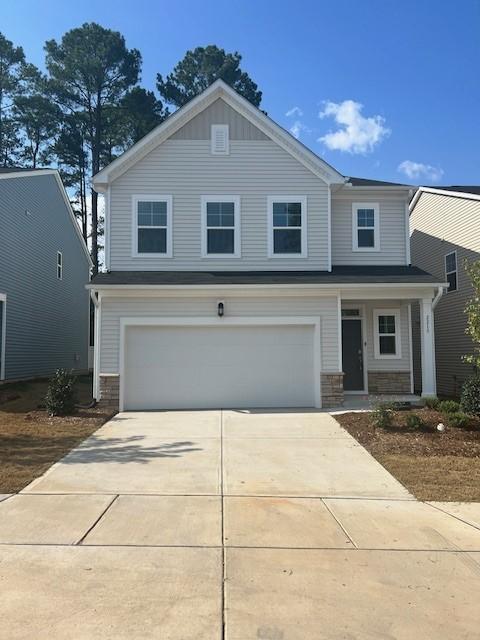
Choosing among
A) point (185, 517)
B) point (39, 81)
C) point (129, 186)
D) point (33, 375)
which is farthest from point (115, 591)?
point (39, 81)

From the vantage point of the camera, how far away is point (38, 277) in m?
20.6

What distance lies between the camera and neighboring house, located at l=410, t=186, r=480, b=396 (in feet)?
55.5

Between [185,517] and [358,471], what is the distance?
3.15m

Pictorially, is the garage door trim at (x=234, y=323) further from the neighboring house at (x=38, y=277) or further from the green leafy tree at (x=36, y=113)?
the green leafy tree at (x=36, y=113)

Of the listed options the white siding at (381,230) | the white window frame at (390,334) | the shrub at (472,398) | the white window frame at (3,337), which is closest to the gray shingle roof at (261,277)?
the white siding at (381,230)

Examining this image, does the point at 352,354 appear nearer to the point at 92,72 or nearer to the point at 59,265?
the point at 59,265

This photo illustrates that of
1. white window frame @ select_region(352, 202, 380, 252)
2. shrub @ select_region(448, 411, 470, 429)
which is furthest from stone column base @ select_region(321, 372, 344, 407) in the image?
white window frame @ select_region(352, 202, 380, 252)

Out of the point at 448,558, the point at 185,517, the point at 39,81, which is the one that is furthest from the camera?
the point at 39,81

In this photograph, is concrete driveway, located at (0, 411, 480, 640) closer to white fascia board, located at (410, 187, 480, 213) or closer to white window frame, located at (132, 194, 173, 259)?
white window frame, located at (132, 194, 173, 259)

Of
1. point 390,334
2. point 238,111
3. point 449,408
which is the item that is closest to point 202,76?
point 238,111

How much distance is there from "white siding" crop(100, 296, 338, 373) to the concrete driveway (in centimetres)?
537

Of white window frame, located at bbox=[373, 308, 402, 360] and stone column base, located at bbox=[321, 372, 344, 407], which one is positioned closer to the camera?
stone column base, located at bbox=[321, 372, 344, 407]

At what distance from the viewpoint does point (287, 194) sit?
14859 millimetres

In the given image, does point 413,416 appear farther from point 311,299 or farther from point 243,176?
point 243,176
